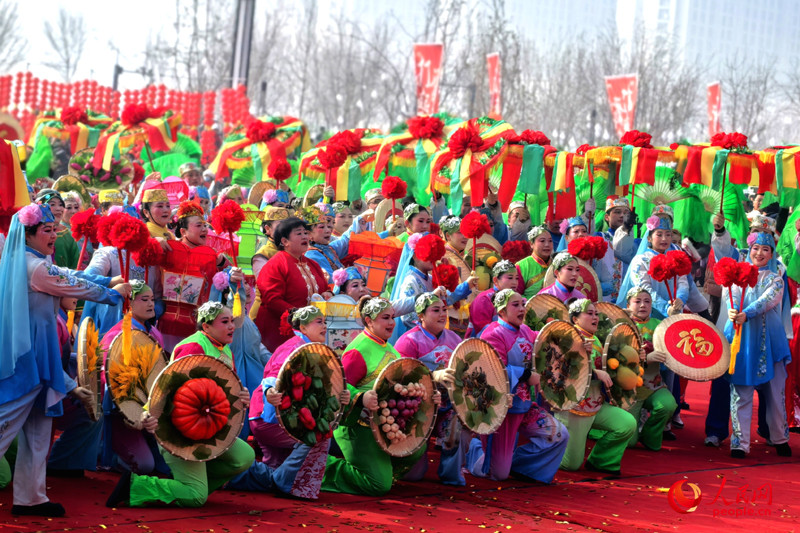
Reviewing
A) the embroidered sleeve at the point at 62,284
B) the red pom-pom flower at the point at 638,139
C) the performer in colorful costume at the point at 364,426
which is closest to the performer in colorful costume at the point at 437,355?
the performer in colorful costume at the point at 364,426

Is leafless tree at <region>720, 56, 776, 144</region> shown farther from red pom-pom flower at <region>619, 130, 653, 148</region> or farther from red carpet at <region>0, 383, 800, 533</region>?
red carpet at <region>0, 383, 800, 533</region>

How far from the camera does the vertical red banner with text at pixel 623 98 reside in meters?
25.7

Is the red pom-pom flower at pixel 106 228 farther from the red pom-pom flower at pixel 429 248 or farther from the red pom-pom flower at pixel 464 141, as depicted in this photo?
the red pom-pom flower at pixel 464 141

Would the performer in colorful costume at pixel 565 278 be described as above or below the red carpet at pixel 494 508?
above

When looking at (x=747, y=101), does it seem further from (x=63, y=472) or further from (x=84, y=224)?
(x=63, y=472)

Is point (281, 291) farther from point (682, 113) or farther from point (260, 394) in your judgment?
point (682, 113)

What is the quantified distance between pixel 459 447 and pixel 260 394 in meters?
1.26

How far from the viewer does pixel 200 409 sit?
5.34m

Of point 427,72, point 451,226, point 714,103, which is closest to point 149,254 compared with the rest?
point 451,226

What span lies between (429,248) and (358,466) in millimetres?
1630

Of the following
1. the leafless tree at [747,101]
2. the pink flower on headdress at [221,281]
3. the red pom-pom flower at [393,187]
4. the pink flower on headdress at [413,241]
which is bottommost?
the pink flower on headdress at [221,281]

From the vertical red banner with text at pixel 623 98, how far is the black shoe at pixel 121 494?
21.7 metres

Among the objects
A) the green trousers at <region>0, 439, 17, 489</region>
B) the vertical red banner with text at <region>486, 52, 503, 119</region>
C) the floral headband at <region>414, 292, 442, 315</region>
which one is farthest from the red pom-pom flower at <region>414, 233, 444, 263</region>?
the vertical red banner with text at <region>486, 52, 503, 119</region>

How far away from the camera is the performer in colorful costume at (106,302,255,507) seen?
5359mm
